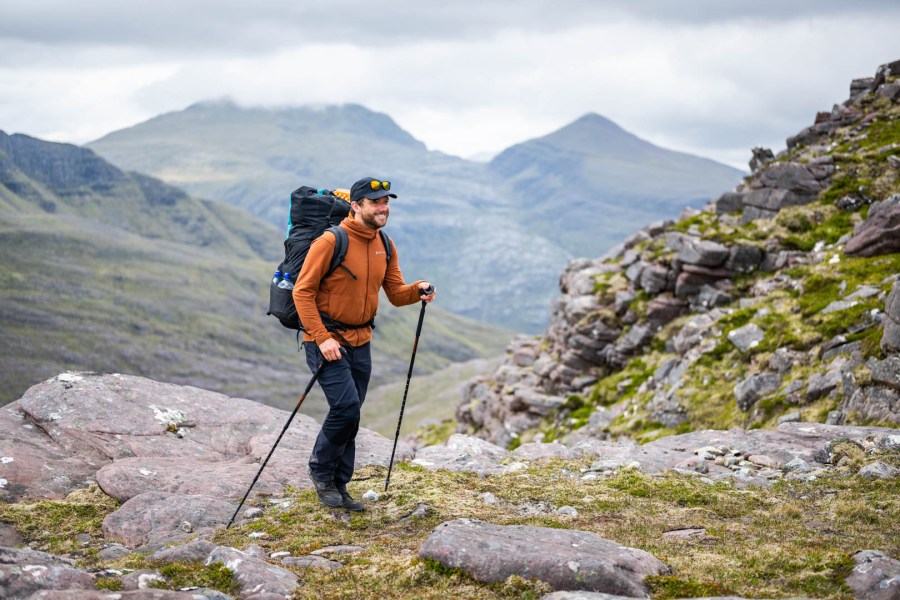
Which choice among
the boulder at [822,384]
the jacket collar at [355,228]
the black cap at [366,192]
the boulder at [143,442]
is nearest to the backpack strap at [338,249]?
the jacket collar at [355,228]

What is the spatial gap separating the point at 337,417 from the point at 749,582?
7.31 metres

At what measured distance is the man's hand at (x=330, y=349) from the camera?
1277 cm

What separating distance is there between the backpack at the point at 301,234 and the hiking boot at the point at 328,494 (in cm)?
304

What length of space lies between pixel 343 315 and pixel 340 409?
173cm

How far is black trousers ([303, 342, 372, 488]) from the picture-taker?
13383 millimetres

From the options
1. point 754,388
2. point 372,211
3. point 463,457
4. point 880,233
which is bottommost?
A: point 463,457

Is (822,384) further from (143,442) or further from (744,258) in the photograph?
(143,442)

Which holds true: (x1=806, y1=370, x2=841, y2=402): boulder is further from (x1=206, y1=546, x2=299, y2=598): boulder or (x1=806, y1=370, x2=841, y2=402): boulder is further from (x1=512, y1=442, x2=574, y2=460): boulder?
(x1=206, y1=546, x2=299, y2=598): boulder

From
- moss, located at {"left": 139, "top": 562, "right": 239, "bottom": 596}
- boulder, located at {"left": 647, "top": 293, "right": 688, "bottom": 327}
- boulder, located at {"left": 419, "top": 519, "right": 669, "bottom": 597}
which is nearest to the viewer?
boulder, located at {"left": 419, "top": 519, "right": 669, "bottom": 597}

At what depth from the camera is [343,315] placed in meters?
13.5

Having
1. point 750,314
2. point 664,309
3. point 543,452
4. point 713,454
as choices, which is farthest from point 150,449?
point 664,309

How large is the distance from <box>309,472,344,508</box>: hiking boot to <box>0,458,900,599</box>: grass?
20 centimetres

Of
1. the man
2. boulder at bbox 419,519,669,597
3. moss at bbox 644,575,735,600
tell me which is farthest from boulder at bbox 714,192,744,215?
moss at bbox 644,575,735,600

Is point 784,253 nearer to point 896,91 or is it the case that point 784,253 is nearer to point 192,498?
point 896,91
